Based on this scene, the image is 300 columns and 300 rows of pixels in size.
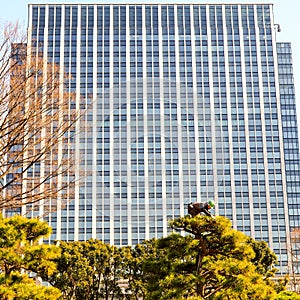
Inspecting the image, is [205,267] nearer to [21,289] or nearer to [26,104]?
[21,289]

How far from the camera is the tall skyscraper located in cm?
5322

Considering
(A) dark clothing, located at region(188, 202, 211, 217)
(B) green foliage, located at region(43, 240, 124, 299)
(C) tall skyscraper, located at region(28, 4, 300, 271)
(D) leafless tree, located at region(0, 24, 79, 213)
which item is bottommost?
(B) green foliage, located at region(43, 240, 124, 299)

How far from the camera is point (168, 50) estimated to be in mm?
59281

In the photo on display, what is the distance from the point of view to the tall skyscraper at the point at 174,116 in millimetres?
53219

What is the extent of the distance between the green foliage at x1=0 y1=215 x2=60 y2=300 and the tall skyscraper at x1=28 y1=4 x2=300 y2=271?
39.6 m

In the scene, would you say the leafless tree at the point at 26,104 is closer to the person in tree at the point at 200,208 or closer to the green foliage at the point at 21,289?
the green foliage at the point at 21,289

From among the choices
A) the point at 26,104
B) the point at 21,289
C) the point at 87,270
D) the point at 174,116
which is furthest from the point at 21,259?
the point at 174,116

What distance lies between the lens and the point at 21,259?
426 inches

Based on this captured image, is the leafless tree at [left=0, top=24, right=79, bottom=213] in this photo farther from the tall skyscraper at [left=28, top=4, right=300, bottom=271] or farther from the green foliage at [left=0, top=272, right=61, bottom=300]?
the tall skyscraper at [left=28, top=4, right=300, bottom=271]

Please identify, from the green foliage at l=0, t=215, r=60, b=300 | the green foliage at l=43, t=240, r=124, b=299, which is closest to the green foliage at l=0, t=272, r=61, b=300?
the green foliage at l=0, t=215, r=60, b=300

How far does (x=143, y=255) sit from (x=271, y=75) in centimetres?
3695

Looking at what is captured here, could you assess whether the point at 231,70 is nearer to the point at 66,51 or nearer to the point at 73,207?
the point at 66,51

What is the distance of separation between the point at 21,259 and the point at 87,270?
15859mm

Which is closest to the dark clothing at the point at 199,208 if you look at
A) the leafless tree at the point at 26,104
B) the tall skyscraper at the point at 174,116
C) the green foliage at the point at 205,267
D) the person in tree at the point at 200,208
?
the person in tree at the point at 200,208
